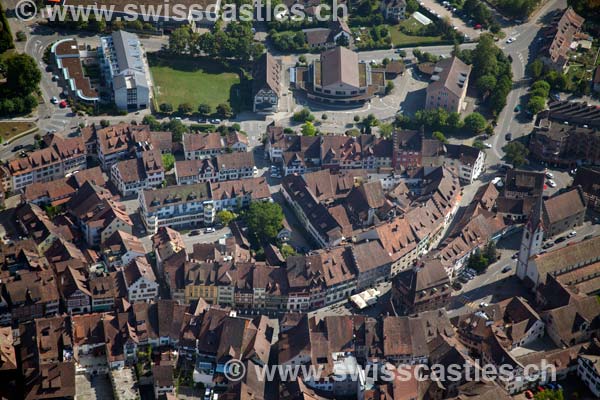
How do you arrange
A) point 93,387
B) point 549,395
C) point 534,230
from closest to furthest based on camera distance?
point 549,395 → point 93,387 → point 534,230

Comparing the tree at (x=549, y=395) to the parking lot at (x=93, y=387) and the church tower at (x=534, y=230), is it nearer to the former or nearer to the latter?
the church tower at (x=534, y=230)

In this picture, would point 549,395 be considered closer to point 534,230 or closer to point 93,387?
point 534,230

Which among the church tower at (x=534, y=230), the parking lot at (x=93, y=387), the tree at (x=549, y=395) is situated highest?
the church tower at (x=534, y=230)

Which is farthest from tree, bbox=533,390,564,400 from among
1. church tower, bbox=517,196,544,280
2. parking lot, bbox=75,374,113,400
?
parking lot, bbox=75,374,113,400

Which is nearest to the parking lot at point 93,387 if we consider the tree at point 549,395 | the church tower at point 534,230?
the tree at point 549,395

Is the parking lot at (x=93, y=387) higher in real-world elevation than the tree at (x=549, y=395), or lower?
lower

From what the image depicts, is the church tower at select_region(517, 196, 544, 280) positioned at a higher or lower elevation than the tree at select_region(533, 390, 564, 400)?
higher

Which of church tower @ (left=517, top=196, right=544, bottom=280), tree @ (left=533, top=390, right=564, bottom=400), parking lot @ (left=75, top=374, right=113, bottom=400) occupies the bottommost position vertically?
parking lot @ (left=75, top=374, right=113, bottom=400)

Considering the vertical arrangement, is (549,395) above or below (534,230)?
below

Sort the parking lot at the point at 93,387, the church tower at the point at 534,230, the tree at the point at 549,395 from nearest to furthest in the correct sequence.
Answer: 1. the tree at the point at 549,395
2. the parking lot at the point at 93,387
3. the church tower at the point at 534,230

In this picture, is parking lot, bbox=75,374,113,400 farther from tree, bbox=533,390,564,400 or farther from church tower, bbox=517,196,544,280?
church tower, bbox=517,196,544,280

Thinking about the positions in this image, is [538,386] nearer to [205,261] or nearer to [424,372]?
[424,372]

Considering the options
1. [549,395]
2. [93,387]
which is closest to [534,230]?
[549,395]
